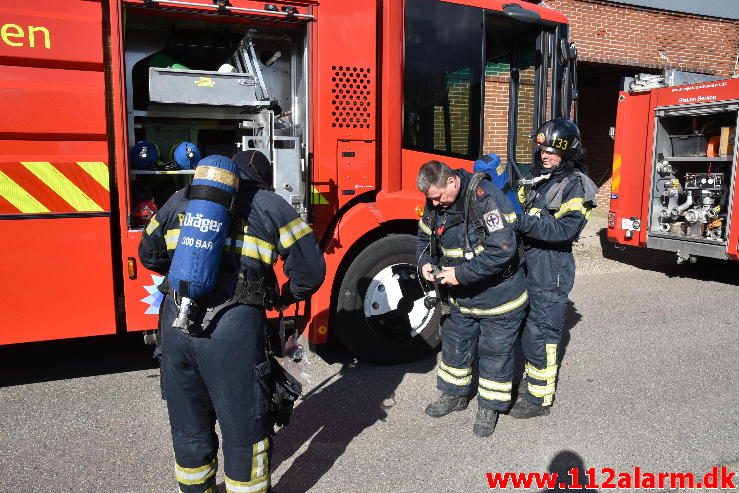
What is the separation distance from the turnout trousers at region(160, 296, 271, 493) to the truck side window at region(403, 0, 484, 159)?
245cm

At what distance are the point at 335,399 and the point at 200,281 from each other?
2.07 m

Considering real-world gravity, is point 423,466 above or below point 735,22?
below

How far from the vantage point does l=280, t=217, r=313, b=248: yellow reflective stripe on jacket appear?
97.9 inches

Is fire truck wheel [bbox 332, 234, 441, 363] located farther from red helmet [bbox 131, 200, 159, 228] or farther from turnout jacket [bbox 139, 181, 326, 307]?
turnout jacket [bbox 139, 181, 326, 307]

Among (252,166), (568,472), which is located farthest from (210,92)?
(568,472)

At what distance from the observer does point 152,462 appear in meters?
3.25

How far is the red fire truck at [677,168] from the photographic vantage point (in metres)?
7.30

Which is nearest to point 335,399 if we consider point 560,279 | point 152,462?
point 152,462

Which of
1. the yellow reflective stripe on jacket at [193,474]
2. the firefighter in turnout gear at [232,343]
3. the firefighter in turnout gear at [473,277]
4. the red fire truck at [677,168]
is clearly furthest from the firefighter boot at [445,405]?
the red fire truck at [677,168]

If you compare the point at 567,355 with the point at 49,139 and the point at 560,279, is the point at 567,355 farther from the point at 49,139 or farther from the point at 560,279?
the point at 49,139

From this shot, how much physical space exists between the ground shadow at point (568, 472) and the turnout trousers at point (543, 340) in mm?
482

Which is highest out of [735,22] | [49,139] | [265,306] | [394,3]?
[735,22]

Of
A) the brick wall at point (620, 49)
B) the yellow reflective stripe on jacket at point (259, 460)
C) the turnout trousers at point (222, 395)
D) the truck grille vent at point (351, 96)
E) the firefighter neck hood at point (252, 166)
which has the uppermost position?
the brick wall at point (620, 49)

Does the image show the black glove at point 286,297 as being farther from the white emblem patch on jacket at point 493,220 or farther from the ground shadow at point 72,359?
the ground shadow at point 72,359
